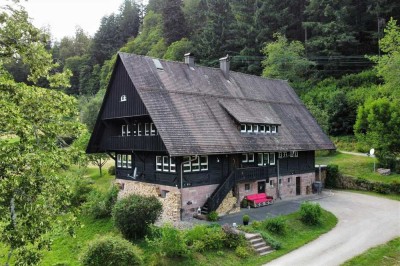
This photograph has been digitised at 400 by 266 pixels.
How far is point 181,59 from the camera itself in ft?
214

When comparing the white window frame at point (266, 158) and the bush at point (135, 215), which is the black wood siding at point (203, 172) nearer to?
the white window frame at point (266, 158)

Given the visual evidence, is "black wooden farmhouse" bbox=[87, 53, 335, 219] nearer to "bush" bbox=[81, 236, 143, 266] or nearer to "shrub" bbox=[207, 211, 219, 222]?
"shrub" bbox=[207, 211, 219, 222]

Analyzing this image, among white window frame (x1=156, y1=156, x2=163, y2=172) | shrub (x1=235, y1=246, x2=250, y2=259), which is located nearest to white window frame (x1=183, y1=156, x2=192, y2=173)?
white window frame (x1=156, y1=156, x2=163, y2=172)

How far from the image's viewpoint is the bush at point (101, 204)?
27922mm

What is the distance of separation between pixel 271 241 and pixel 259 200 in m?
8.10

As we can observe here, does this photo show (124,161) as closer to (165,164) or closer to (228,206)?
(165,164)

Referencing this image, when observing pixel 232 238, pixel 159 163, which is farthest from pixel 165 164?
pixel 232 238

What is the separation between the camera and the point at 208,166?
26.0 metres

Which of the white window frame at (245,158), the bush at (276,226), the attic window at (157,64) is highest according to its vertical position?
the attic window at (157,64)

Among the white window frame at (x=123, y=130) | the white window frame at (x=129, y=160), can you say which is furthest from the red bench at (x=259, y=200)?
the white window frame at (x=123, y=130)

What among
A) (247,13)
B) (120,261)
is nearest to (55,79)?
(120,261)

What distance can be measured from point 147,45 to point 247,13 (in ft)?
83.1

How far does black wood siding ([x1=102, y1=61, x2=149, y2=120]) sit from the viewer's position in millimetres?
26031

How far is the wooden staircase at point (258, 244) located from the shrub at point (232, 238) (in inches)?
21.2
